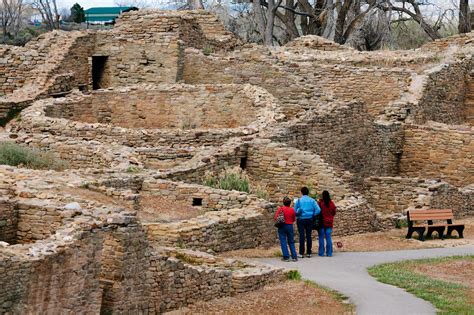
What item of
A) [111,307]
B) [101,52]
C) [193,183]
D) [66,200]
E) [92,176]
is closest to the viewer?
[111,307]

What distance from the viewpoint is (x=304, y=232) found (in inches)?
1058

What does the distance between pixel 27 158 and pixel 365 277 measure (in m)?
7.38

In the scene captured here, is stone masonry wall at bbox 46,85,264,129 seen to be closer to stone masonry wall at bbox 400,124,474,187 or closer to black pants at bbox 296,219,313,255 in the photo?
stone masonry wall at bbox 400,124,474,187

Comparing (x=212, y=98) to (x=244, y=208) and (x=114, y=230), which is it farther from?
(x=114, y=230)

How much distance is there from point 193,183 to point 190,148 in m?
2.85

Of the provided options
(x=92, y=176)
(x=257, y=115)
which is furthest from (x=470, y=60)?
(x=92, y=176)

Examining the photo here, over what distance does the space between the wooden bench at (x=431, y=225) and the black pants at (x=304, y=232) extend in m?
3.54

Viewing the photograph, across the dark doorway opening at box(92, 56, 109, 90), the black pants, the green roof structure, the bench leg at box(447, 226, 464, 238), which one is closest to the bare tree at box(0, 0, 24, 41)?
the green roof structure

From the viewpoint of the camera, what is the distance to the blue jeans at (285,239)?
25.6 meters

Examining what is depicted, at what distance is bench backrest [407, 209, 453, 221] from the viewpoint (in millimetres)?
29875

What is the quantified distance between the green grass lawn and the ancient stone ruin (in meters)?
2.06

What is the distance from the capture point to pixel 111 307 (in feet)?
67.9

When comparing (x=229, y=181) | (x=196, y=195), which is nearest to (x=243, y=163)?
(x=229, y=181)

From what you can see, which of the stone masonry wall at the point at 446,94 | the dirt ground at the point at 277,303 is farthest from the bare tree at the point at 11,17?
the dirt ground at the point at 277,303
